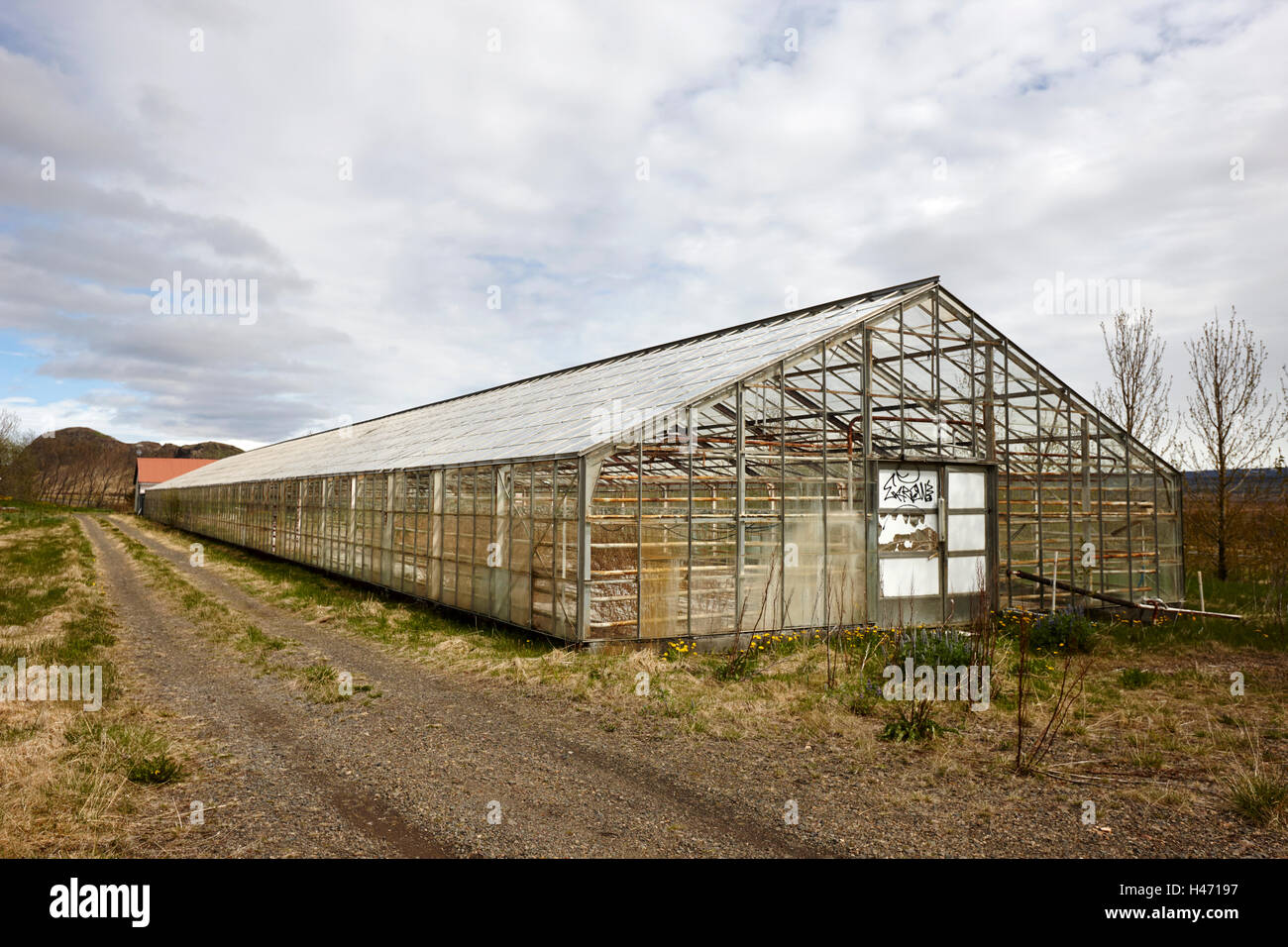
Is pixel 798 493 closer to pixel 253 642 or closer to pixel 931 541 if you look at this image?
pixel 931 541

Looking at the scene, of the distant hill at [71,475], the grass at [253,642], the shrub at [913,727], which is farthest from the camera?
the distant hill at [71,475]

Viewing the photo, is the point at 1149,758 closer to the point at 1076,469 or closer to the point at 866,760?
the point at 866,760

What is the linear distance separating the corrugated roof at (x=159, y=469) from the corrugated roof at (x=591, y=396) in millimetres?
64703

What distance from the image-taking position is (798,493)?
42.9 ft

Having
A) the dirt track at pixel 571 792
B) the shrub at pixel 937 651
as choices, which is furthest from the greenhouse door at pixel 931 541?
the dirt track at pixel 571 792

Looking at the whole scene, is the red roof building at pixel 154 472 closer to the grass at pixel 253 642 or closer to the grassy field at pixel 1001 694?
the grass at pixel 253 642

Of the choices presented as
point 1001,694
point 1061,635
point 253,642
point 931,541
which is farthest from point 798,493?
point 253,642

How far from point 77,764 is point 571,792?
14.2ft

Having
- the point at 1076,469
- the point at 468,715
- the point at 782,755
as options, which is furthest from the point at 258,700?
the point at 1076,469

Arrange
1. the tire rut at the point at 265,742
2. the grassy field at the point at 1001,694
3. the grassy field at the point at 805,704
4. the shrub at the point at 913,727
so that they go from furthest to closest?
the shrub at the point at 913,727 < the grassy field at the point at 1001,694 < the grassy field at the point at 805,704 < the tire rut at the point at 265,742

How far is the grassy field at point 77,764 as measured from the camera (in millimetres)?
5383

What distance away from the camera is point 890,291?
15.0 metres

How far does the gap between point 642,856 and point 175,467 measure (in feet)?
300

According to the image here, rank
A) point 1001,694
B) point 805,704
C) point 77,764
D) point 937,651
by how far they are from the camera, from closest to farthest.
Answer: point 77,764 → point 805,704 → point 1001,694 → point 937,651
